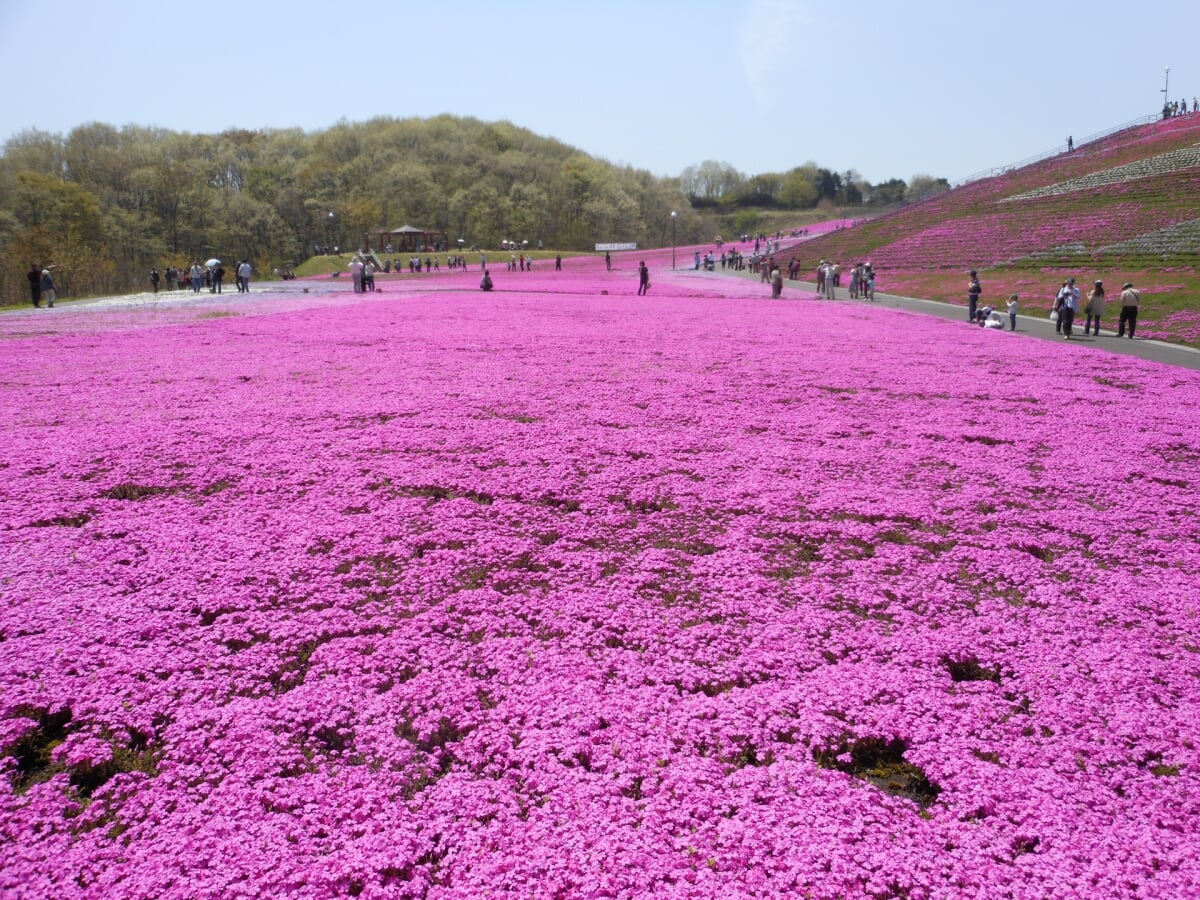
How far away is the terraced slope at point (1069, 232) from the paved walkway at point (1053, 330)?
123 cm

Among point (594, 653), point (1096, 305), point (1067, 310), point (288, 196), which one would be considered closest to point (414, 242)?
point (288, 196)

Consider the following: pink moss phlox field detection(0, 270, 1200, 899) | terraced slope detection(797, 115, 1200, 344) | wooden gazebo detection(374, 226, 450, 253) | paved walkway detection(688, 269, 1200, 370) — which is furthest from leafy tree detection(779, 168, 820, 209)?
pink moss phlox field detection(0, 270, 1200, 899)

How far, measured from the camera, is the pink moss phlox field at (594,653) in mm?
3537

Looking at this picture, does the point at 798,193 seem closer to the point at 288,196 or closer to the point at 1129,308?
the point at 288,196

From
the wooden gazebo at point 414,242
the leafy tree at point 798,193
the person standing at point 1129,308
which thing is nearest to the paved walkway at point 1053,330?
the person standing at point 1129,308

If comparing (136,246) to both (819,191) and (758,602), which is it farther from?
(819,191)

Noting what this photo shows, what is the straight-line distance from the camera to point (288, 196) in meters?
101

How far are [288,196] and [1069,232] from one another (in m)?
93.8

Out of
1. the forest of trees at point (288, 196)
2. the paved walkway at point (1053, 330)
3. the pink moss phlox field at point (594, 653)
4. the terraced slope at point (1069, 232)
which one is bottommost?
the pink moss phlox field at point (594, 653)

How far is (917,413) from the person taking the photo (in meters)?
12.6

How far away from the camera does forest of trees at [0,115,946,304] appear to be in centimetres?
7100

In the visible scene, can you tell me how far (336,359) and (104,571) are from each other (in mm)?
11335

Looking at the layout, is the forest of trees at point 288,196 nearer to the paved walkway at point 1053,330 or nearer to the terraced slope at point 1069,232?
the terraced slope at point 1069,232

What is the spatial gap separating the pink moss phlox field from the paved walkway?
8.69 meters
